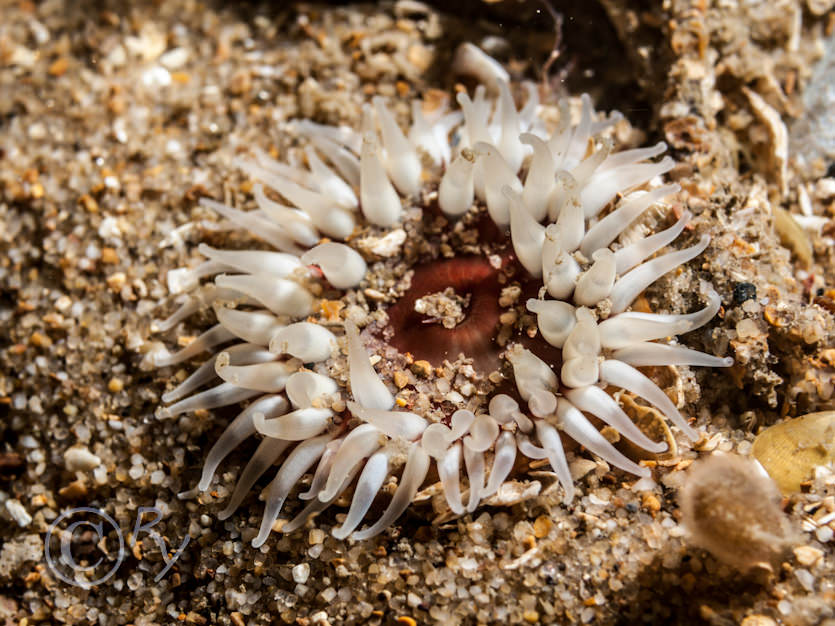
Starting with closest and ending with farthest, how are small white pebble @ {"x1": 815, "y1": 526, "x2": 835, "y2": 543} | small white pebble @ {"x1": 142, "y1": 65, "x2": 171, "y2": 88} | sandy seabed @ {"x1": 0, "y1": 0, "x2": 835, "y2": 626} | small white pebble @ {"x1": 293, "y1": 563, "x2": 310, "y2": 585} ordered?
small white pebble @ {"x1": 815, "y1": 526, "x2": 835, "y2": 543} → sandy seabed @ {"x1": 0, "y1": 0, "x2": 835, "y2": 626} → small white pebble @ {"x1": 293, "y1": 563, "x2": 310, "y2": 585} → small white pebble @ {"x1": 142, "y1": 65, "x2": 171, "y2": 88}

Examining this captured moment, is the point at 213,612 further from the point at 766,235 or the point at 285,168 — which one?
the point at 766,235

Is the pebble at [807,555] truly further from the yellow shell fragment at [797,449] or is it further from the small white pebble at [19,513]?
the small white pebble at [19,513]

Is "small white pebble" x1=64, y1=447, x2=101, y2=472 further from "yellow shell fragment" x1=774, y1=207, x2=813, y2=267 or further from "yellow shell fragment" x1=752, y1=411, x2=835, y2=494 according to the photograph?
"yellow shell fragment" x1=774, y1=207, x2=813, y2=267

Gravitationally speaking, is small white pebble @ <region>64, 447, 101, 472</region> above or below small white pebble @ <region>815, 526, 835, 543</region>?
below

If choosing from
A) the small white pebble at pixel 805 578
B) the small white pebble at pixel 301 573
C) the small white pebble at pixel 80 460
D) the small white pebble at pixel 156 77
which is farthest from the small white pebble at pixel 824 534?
the small white pebble at pixel 156 77

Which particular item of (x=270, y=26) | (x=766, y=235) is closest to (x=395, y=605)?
(x=766, y=235)

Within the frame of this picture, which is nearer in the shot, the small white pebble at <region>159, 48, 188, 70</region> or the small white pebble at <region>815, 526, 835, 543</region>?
the small white pebble at <region>815, 526, 835, 543</region>

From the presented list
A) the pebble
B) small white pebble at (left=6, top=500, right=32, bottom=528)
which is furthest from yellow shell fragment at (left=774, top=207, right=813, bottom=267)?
small white pebble at (left=6, top=500, right=32, bottom=528)
